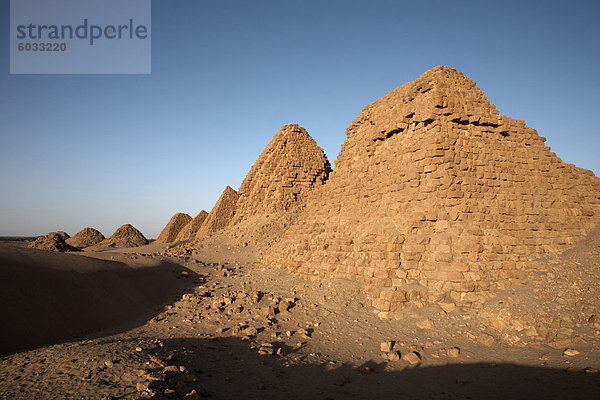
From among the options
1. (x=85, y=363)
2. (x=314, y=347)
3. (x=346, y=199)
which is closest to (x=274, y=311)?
(x=314, y=347)

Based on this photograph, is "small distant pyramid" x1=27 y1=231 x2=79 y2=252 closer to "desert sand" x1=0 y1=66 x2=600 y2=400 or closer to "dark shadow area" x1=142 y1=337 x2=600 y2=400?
"desert sand" x1=0 y1=66 x2=600 y2=400

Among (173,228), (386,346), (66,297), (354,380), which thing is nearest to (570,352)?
(386,346)

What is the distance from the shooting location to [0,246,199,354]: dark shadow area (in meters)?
6.25

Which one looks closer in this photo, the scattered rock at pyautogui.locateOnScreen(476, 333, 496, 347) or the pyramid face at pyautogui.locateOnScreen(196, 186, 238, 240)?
the scattered rock at pyautogui.locateOnScreen(476, 333, 496, 347)

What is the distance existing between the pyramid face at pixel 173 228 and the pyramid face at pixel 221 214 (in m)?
6.27

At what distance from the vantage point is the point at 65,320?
702 centimetres

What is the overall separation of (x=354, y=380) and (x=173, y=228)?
32.4 metres

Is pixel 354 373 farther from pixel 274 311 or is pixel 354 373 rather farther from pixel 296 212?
pixel 296 212

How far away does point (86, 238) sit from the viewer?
34.8 metres

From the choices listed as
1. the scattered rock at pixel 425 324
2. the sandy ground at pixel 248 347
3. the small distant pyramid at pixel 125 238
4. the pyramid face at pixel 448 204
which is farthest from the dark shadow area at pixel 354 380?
the small distant pyramid at pixel 125 238

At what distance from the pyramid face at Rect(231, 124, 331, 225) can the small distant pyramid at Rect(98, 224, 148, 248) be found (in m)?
13.8

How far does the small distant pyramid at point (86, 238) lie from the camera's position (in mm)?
34344

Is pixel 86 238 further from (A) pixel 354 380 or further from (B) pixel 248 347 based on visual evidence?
(A) pixel 354 380

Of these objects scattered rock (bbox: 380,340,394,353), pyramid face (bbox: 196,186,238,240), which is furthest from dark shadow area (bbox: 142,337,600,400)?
pyramid face (bbox: 196,186,238,240)
